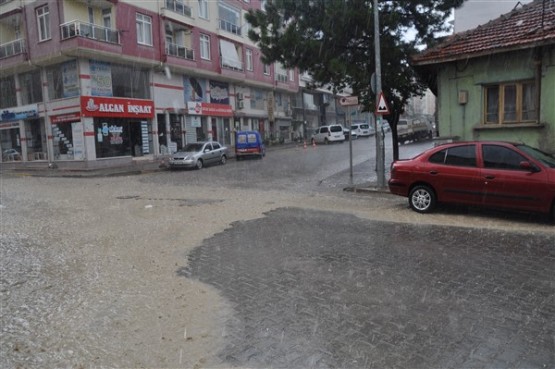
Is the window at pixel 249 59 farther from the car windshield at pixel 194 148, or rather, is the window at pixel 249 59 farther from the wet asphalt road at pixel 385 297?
the wet asphalt road at pixel 385 297

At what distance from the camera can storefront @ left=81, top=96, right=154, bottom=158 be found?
Answer: 25375 mm

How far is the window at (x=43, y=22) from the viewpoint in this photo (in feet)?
85.6

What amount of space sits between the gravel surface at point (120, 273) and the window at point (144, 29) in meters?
17.5

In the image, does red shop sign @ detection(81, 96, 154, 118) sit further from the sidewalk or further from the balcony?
the balcony

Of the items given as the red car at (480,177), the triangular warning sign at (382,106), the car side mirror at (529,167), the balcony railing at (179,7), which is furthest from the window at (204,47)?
the car side mirror at (529,167)

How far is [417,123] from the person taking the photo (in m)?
38.8

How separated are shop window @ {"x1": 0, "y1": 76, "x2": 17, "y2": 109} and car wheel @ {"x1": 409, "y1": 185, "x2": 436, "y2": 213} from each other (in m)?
28.4

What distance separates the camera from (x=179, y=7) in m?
31.8

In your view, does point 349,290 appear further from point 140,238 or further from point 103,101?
point 103,101

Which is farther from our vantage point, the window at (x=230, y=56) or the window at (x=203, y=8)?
the window at (x=230, y=56)

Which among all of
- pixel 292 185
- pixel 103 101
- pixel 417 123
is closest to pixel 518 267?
pixel 292 185

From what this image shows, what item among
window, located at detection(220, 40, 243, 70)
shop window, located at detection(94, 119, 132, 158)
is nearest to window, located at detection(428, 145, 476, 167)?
shop window, located at detection(94, 119, 132, 158)

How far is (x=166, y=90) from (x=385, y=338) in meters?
29.1

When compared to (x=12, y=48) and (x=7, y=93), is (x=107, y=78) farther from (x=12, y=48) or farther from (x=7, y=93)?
(x=7, y=93)
